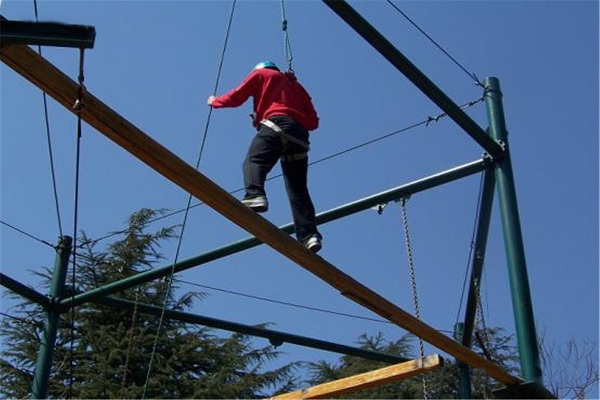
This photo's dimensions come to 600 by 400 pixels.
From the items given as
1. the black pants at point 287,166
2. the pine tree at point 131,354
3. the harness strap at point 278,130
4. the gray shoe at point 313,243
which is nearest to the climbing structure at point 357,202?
the gray shoe at point 313,243

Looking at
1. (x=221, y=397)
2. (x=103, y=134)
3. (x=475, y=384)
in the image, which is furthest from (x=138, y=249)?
(x=103, y=134)

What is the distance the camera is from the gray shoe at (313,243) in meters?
5.20

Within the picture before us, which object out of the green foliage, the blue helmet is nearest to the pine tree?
the green foliage

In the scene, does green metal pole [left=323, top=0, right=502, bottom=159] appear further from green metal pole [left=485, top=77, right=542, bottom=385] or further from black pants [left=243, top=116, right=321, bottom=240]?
black pants [left=243, top=116, right=321, bottom=240]

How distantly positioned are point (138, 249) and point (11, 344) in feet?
8.54

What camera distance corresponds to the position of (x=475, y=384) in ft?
48.4

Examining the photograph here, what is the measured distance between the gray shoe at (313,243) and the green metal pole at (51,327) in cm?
340

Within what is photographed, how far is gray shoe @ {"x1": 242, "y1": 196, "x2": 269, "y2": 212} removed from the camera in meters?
4.96

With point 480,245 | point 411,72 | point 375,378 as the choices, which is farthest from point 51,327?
point 411,72

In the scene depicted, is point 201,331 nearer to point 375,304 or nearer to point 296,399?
point 296,399

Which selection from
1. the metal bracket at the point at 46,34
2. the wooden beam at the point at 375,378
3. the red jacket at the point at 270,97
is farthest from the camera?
the wooden beam at the point at 375,378

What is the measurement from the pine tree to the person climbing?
8.01m

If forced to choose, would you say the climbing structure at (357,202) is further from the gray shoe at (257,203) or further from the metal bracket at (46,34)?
the gray shoe at (257,203)

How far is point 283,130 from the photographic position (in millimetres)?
5359
